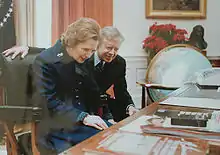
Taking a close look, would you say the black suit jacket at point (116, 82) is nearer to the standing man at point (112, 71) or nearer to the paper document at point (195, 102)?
the standing man at point (112, 71)

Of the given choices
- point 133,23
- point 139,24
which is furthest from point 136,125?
point 139,24

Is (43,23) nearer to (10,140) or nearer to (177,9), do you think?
(10,140)

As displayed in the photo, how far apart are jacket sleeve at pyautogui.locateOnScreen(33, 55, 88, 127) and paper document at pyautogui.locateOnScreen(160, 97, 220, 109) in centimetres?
46

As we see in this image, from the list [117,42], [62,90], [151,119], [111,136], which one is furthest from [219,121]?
[117,42]

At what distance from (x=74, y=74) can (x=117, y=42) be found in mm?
389

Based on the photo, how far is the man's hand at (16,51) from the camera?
141cm

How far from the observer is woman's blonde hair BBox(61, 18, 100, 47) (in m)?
1.51

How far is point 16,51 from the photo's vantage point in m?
1.43

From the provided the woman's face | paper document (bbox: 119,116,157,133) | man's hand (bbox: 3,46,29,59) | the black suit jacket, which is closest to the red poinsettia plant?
the black suit jacket

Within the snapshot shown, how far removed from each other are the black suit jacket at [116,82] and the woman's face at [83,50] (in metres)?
0.04

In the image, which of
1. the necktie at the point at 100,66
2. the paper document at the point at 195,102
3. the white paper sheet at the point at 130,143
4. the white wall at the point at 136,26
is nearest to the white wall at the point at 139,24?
the white wall at the point at 136,26

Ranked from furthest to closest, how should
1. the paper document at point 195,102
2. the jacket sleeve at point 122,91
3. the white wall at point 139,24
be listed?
the white wall at point 139,24 < the jacket sleeve at point 122,91 < the paper document at point 195,102

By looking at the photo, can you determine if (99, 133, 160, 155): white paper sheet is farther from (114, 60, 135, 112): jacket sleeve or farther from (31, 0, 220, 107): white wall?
(31, 0, 220, 107): white wall

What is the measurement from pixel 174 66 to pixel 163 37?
1.24ft
